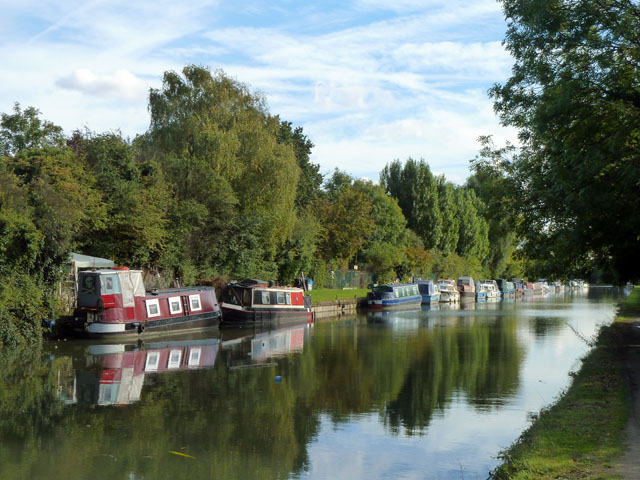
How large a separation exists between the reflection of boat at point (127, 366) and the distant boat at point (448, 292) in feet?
133

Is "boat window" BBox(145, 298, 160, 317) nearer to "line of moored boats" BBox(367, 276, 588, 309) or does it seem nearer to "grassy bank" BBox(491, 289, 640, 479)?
"grassy bank" BBox(491, 289, 640, 479)

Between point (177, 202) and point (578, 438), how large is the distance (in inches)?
1128

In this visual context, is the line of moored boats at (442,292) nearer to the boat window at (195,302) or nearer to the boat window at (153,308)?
the boat window at (195,302)

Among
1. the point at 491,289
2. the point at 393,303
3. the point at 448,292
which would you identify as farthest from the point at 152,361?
the point at 491,289

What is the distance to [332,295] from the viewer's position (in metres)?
48.1

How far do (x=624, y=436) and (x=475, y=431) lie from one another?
3525mm

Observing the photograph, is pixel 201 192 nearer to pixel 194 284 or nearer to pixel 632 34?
pixel 194 284

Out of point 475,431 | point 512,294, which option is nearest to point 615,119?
point 475,431

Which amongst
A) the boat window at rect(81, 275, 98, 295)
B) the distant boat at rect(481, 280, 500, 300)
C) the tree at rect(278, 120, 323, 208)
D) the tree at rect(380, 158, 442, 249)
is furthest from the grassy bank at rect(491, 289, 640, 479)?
the distant boat at rect(481, 280, 500, 300)

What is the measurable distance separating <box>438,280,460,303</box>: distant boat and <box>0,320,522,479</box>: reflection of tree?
40780 millimetres

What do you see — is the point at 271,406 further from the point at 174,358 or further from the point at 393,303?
the point at 393,303

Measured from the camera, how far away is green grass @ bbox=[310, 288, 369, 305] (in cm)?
4545

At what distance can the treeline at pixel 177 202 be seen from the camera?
924 inches

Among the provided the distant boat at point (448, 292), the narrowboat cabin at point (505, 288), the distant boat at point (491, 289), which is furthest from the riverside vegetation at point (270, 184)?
the narrowboat cabin at point (505, 288)
